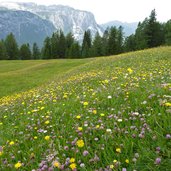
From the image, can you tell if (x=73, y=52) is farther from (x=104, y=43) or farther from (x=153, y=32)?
(x=153, y=32)

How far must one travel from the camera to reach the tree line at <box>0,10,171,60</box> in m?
76.2

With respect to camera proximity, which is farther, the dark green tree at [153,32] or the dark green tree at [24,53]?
the dark green tree at [24,53]

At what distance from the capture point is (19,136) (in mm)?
4793

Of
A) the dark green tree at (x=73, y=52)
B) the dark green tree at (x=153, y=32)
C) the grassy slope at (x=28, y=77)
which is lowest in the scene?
the grassy slope at (x=28, y=77)

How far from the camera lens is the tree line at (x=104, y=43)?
76188 mm


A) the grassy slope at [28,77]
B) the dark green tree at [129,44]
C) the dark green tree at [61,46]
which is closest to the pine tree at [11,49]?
the dark green tree at [61,46]

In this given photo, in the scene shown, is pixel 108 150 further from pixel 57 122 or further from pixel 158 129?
pixel 57 122

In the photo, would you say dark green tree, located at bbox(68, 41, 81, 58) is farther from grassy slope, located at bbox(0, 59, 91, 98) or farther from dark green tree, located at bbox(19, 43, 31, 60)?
grassy slope, located at bbox(0, 59, 91, 98)

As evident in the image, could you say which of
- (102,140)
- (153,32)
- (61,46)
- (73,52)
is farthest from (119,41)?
(102,140)

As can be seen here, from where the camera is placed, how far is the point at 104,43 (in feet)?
316

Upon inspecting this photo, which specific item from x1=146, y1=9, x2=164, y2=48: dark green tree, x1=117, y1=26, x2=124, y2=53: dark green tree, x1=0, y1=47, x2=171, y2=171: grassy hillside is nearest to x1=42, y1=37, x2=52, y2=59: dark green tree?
x1=117, y1=26, x2=124, y2=53: dark green tree

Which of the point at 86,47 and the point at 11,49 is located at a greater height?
the point at 86,47

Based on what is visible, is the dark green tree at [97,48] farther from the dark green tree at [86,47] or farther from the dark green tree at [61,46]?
the dark green tree at [61,46]

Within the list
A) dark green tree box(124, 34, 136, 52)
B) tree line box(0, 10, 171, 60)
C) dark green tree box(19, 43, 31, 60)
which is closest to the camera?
tree line box(0, 10, 171, 60)
